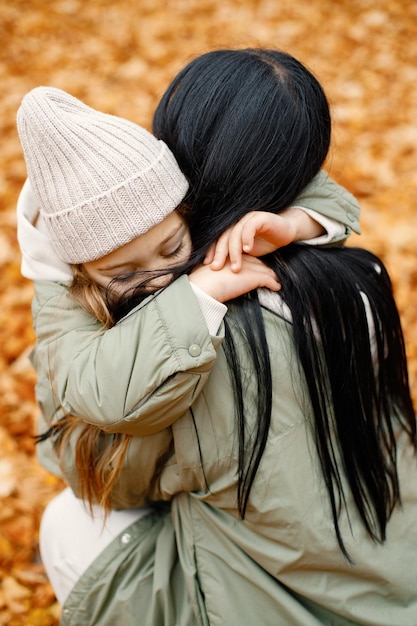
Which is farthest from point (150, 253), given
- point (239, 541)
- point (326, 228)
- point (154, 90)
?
point (154, 90)

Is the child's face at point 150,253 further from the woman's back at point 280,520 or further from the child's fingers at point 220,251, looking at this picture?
the woman's back at point 280,520

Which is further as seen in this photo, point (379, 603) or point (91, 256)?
point (379, 603)

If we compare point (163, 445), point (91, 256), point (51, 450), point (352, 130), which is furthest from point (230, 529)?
point (352, 130)

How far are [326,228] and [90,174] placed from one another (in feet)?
1.72

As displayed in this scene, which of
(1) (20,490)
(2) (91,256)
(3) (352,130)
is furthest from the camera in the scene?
(3) (352,130)

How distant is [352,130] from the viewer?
3900mm

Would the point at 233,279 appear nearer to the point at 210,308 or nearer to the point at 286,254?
the point at 210,308

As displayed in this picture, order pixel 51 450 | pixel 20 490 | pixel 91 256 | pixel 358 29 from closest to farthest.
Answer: pixel 91 256 → pixel 51 450 → pixel 20 490 → pixel 358 29

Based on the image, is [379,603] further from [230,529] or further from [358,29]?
[358,29]

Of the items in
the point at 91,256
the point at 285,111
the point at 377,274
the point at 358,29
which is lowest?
the point at 377,274

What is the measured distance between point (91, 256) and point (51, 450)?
1.96 feet

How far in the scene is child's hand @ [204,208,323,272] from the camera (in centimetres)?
123

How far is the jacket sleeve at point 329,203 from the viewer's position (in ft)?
4.63

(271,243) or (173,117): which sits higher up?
(173,117)
